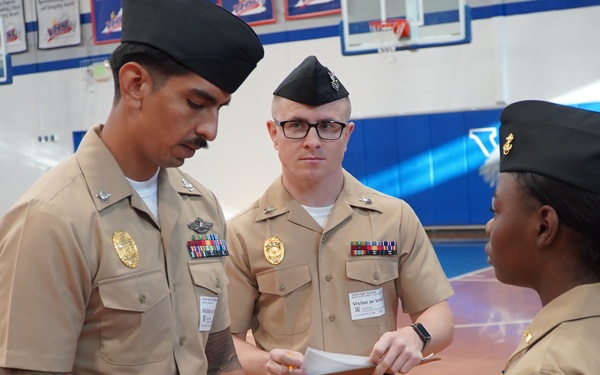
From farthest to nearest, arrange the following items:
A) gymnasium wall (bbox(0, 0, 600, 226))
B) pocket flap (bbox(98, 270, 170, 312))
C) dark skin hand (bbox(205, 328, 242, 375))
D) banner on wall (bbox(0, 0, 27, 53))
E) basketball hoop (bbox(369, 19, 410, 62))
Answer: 1. banner on wall (bbox(0, 0, 27, 53))
2. gymnasium wall (bbox(0, 0, 600, 226))
3. basketball hoop (bbox(369, 19, 410, 62))
4. dark skin hand (bbox(205, 328, 242, 375))
5. pocket flap (bbox(98, 270, 170, 312))

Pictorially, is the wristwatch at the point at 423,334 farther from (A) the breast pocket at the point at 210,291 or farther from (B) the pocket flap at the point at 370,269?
Answer: (A) the breast pocket at the point at 210,291

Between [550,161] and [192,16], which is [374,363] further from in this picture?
[192,16]

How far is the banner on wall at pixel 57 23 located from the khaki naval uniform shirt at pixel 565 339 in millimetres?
14158

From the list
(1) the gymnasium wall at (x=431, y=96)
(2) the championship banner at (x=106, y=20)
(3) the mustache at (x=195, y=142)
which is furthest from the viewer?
(2) the championship banner at (x=106, y=20)

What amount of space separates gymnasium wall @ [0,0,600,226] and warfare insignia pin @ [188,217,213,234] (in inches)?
359

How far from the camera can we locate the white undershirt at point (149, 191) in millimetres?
2059

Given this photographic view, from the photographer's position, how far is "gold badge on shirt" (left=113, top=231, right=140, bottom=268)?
1877 millimetres

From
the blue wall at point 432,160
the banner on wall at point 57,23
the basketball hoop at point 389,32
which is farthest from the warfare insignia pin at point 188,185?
the banner on wall at point 57,23

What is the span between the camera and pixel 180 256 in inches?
81.9

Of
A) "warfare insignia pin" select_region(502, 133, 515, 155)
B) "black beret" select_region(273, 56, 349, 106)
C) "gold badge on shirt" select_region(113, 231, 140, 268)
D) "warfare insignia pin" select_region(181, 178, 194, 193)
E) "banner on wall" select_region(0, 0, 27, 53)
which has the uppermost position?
"banner on wall" select_region(0, 0, 27, 53)

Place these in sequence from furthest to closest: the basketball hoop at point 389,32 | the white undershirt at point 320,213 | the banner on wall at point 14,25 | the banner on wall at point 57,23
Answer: the banner on wall at point 14,25 < the banner on wall at point 57,23 < the basketball hoop at point 389,32 < the white undershirt at point 320,213

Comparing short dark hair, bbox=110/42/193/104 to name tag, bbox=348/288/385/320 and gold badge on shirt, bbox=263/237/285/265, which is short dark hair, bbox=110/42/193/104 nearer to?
gold badge on shirt, bbox=263/237/285/265

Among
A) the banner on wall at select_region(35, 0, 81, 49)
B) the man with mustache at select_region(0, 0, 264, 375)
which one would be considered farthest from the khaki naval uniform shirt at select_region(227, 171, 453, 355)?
the banner on wall at select_region(35, 0, 81, 49)

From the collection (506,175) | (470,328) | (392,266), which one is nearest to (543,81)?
(470,328)
